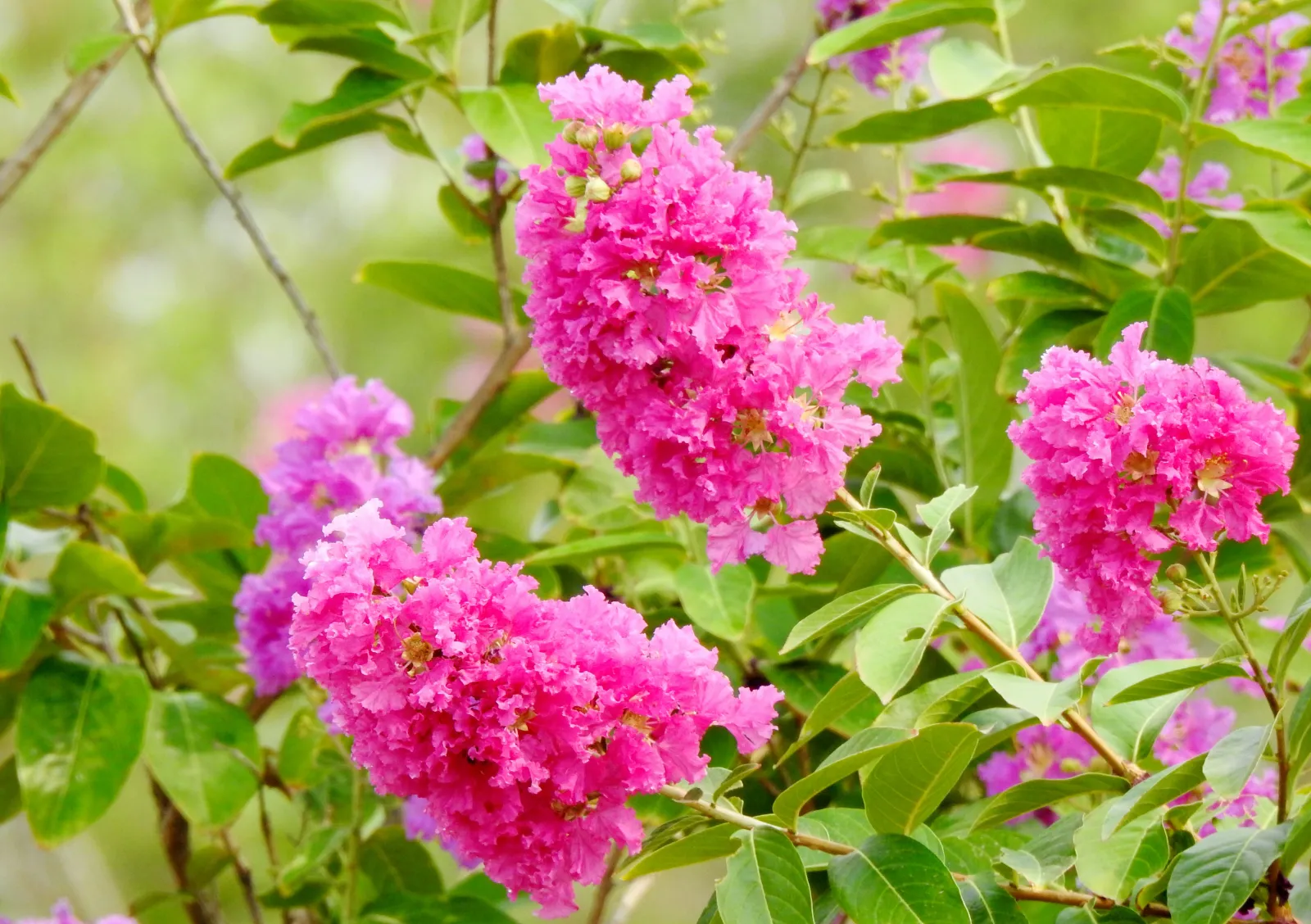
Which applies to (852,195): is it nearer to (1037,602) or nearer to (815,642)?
(815,642)

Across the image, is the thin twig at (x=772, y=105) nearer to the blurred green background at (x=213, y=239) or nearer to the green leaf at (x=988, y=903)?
the green leaf at (x=988, y=903)

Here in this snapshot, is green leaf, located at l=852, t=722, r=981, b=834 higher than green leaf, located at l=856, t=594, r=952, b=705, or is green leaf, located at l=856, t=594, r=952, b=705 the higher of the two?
green leaf, located at l=856, t=594, r=952, b=705

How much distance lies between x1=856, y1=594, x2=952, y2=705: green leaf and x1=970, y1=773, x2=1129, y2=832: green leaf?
87mm

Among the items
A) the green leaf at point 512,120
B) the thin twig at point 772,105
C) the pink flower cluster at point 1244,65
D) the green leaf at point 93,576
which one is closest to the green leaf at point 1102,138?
the pink flower cluster at point 1244,65

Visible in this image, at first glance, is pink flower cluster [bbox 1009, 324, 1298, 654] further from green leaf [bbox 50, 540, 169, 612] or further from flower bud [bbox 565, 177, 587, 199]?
green leaf [bbox 50, 540, 169, 612]

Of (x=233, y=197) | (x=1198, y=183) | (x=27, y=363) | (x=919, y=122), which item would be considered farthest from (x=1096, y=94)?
(x=27, y=363)

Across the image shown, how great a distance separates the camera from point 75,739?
1271 mm

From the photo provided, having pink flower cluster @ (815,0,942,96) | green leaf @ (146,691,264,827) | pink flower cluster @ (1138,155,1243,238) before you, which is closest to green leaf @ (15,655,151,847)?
green leaf @ (146,691,264,827)

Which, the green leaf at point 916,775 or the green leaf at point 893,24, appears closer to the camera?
the green leaf at point 916,775

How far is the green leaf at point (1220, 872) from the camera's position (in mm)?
683

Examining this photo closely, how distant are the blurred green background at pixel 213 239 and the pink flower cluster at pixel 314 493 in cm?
264

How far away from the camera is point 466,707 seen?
688 mm

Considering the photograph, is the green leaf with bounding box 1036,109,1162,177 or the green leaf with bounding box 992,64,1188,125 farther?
the green leaf with bounding box 1036,109,1162,177

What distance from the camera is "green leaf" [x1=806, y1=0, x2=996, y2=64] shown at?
125 centimetres
